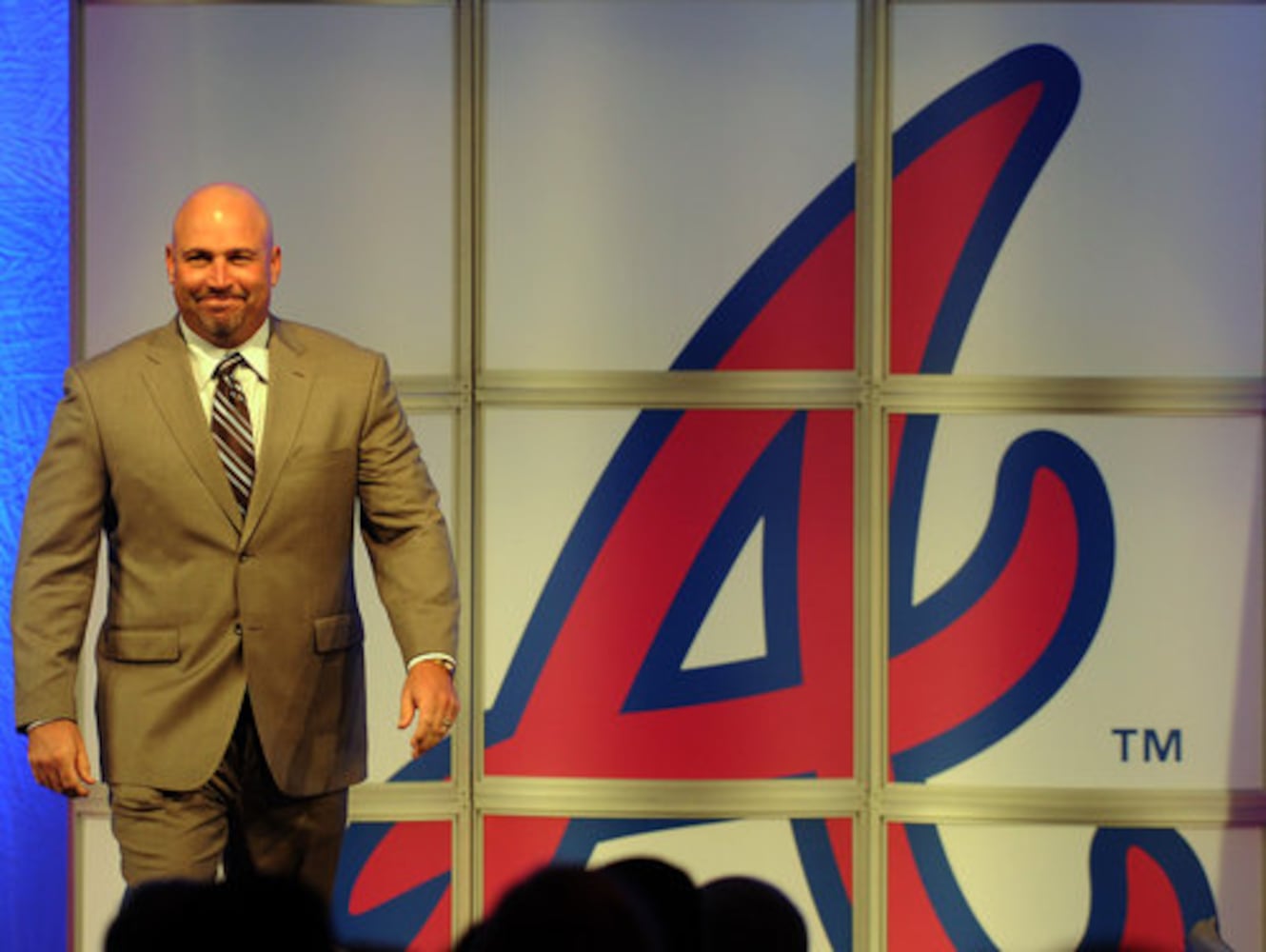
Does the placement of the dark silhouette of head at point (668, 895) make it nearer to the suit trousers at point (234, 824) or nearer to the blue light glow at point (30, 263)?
the suit trousers at point (234, 824)

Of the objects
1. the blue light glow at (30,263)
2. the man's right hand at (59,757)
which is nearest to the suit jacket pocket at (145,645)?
the man's right hand at (59,757)

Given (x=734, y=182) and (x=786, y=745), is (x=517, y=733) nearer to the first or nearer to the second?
(x=786, y=745)

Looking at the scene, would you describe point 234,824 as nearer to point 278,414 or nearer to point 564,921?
point 278,414

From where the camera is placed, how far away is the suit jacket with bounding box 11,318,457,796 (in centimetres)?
317

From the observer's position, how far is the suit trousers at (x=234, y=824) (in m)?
3.17

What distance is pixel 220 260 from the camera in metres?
3.18

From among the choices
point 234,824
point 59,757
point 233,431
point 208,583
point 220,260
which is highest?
point 220,260

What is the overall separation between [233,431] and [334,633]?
0.39 meters

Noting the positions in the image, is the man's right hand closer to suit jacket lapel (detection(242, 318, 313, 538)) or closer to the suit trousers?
the suit trousers

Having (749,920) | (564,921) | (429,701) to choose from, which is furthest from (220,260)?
(564,921)

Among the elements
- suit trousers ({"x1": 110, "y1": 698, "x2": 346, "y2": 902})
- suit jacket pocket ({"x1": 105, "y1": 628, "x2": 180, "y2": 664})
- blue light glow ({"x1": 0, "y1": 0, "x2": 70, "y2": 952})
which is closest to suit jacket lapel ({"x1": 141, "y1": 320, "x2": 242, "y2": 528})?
suit jacket pocket ({"x1": 105, "y1": 628, "x2": 180, "y2": 664})

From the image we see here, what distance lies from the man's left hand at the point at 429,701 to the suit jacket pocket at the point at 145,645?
40cm

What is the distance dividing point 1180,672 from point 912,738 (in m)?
0.65

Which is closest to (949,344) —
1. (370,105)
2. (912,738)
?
(912,738)
